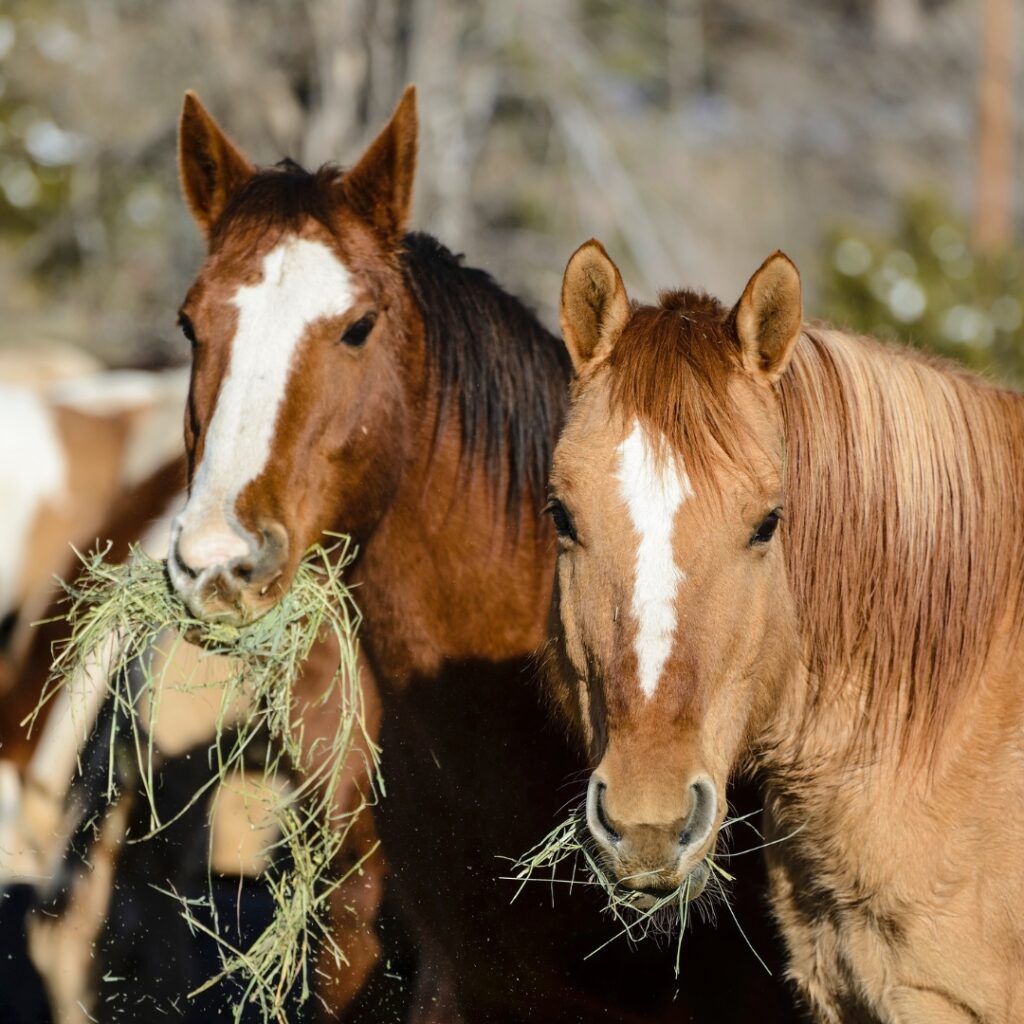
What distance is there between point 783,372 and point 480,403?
127 centimetres

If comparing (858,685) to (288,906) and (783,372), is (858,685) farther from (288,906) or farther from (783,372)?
(288,906)

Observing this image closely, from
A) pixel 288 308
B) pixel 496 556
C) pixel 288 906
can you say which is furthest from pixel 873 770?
pixel 288 308

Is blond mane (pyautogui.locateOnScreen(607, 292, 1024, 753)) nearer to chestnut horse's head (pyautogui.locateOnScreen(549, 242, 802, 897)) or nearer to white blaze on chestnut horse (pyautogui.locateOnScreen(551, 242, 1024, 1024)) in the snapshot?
white blaze on chestnut horse (pyautogui.locateOnScreen(551, 242, 1024, 1024))

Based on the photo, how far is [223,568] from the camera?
322 cm

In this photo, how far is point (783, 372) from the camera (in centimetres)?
285

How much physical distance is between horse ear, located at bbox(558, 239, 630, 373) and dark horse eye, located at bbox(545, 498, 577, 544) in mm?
326

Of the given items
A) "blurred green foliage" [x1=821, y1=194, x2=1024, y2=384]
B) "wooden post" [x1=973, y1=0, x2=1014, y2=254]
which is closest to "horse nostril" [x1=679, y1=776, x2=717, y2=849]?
"blurred green foliage" [x1=821, y1=194, x2=1024, y2=384]

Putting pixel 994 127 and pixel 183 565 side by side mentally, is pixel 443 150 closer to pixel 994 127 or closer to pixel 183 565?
pixel 994 127

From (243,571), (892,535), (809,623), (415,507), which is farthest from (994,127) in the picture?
(243,571)

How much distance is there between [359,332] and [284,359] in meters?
0.27

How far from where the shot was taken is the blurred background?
33.9 ft

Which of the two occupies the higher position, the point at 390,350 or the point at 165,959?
the point at 390,350

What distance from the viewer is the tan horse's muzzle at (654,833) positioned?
237 centimetres

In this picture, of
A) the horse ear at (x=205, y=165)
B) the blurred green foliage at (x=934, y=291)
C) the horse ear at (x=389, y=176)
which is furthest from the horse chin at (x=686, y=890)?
the blurred green foliage at (x=934, y=291)
